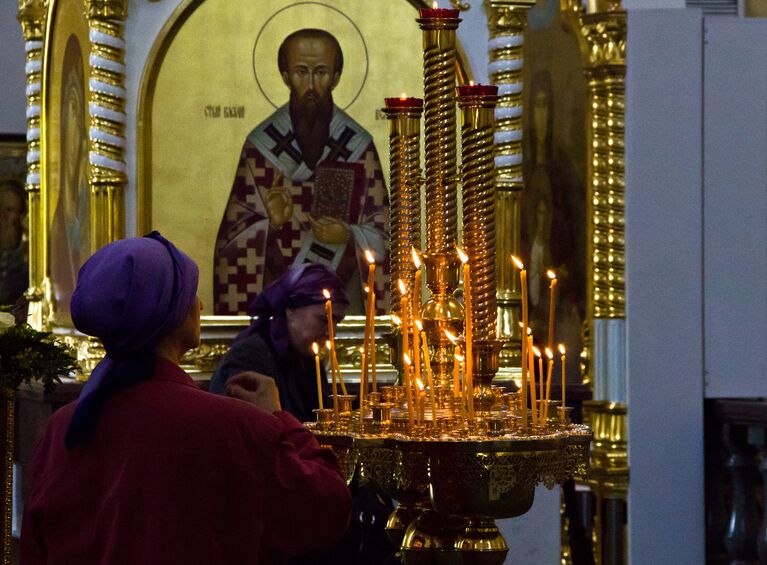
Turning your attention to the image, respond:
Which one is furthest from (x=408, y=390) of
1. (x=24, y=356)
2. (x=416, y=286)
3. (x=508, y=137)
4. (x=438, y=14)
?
(x=508, y=137)

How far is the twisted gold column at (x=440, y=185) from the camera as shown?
137 inches

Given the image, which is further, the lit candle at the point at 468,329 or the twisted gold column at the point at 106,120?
the twisted gold column at the point at 106,120

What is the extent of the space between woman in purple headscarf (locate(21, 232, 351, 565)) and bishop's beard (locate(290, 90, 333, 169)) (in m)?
4.15

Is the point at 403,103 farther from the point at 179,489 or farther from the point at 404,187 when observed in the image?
the point at 179,489

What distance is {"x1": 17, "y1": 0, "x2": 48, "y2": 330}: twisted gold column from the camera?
7680 millimetres

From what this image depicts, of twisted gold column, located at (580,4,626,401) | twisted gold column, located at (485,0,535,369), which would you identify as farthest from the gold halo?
twisted gold column, located at (580,4,626,401)

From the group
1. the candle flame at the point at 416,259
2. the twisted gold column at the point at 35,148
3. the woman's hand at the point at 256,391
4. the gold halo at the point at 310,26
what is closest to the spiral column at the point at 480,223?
the candle flame at the point at 416,259

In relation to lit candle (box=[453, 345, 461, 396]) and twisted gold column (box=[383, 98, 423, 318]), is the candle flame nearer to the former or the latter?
twisted gold column (box=[383, 98, 423, 318])

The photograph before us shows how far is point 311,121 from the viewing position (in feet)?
23.6

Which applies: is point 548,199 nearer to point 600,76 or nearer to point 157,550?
point 600,76

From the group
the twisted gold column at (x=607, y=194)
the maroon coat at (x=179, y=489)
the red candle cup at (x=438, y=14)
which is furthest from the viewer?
the twisted gold column at (x=607, y=194)

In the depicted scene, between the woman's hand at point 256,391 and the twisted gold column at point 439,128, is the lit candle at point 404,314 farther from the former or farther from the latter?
the woman's hand at point 256,391

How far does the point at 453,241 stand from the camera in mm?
3547

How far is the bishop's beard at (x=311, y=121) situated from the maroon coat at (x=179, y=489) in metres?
4.17
